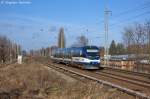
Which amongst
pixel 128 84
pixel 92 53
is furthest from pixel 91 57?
pixel 128 84

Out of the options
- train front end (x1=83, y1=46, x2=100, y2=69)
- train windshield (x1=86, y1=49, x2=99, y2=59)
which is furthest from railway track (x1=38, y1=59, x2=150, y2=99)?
train windshield (x1=86, y1=49, x2=99, y2=59)

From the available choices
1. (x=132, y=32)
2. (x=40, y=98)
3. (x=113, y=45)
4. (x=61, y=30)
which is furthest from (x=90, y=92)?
(x=61, y=30)

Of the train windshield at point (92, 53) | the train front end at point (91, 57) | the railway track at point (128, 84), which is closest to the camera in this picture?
the railway track at point (128, 84)

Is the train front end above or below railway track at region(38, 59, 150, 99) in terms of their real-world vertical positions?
above

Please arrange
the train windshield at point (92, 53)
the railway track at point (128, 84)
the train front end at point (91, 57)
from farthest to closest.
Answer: the train windshield at point (92, 53), the train front end at point (91, 57), the railway track at point (128, 84)

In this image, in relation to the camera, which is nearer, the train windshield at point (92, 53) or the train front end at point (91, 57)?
the train front end at point (91, 57)

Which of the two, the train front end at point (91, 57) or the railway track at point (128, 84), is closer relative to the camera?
the railway track at point (128, 84)

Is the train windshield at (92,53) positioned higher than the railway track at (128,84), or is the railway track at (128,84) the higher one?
the train windshield at (92,53)

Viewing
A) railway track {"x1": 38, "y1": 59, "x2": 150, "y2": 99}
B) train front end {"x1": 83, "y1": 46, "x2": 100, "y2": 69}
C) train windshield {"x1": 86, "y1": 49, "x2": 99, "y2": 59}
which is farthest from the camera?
train windshield {"x1": 86, "y1": 49, "x2": 99, "y2": 59}

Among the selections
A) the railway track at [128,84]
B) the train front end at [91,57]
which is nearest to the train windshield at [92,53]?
the train front end at [91,57]

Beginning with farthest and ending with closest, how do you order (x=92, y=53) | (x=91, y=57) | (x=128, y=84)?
(x=92, y=53) < (x=91, y=57) < (x=128, y=84)

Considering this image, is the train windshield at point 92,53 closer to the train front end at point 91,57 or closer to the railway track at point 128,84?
the train front end at point 91,57

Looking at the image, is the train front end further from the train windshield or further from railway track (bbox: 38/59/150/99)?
railway track (bbox: 38/59/150/99)

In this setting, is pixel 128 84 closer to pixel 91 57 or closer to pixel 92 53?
pixel 91 57
